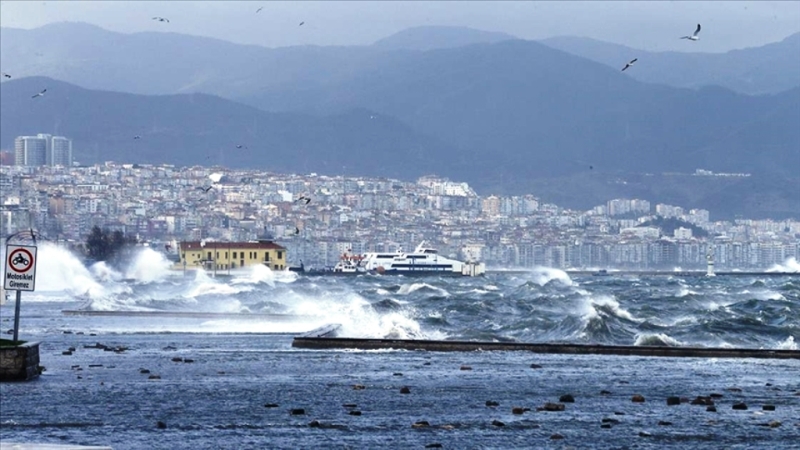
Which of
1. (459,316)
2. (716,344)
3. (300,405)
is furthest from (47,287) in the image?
(300,405)

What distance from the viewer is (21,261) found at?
32500 millimetres

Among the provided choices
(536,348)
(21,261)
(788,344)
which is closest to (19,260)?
(21,261)

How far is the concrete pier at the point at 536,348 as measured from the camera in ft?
137

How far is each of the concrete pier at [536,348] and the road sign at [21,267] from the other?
42.5 feet

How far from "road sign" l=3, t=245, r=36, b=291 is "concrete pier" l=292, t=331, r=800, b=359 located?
13.0 m

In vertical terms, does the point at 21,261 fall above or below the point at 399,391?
above

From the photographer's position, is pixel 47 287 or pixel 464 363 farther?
pixel 47 287

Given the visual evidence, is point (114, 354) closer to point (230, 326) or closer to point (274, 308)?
point (230, 326)

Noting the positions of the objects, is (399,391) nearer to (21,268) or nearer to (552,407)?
(552,407)

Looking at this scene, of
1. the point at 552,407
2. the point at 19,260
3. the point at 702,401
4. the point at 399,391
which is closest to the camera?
the point at 552,407

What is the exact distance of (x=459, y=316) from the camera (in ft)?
229

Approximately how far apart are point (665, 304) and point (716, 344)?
1243 inches

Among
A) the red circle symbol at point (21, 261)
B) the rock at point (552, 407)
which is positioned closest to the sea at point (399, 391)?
the rock at point (552, 407)

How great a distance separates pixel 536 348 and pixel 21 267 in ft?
50.6
